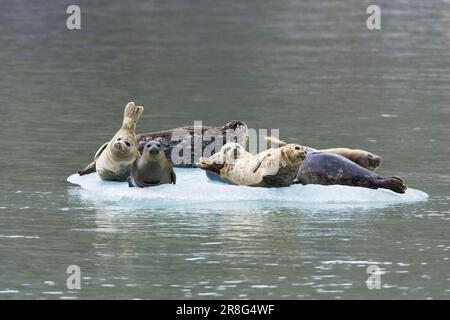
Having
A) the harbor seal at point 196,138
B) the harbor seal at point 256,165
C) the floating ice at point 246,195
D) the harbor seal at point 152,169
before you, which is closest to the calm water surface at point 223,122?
the floating ice at point 246,195

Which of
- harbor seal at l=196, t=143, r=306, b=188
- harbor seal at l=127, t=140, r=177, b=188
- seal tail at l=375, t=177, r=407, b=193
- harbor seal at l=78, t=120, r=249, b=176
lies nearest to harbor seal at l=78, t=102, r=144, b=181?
harbor seal at l=127, t=140, r=177, b=188

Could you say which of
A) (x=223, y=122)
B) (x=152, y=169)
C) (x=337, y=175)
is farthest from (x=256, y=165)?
(x=223, y=122)

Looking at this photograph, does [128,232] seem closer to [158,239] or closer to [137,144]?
[158,239]

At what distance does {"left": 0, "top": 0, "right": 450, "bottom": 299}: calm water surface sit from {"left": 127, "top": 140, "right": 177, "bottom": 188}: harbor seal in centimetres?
66

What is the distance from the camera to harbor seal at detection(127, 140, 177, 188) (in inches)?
619

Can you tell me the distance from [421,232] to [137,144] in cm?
389

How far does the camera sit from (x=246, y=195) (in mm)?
15453

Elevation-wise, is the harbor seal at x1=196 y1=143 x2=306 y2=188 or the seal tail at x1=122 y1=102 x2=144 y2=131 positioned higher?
the seal tail at x1=122 y1=102 x2=144 y2=131

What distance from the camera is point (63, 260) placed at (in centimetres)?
1295

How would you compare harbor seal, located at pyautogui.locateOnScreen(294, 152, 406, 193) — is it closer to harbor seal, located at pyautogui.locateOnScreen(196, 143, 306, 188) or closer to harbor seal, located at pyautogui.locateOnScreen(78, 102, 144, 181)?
harbor seal, located at pyautogui.locateOnScreen(196, 143, 306, 188)

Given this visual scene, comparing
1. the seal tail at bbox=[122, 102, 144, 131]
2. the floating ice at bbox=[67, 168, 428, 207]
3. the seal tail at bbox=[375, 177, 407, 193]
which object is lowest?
the floating ice at bbox=[67, 168, 428, 207]

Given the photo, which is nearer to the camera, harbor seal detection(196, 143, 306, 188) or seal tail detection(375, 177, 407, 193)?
harbor seal detection(196, 143, 306, 188)

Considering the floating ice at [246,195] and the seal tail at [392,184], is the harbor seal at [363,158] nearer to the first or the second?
the floating ice at [246,195]

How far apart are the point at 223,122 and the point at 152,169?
6258 millimetres
